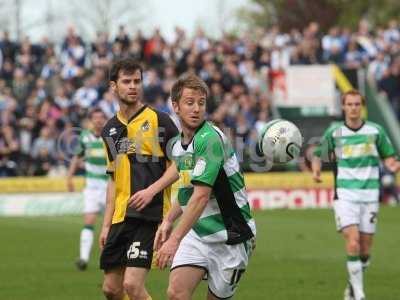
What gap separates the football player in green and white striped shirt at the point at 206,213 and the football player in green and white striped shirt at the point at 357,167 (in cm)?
411

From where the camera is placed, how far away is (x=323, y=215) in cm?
2373

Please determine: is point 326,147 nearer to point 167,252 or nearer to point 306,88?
point 167,252

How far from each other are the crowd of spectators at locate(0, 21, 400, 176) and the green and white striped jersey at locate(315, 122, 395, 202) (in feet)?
46.4

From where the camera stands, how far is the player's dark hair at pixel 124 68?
28.8 feet

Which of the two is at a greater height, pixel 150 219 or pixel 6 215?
pixel 150 219

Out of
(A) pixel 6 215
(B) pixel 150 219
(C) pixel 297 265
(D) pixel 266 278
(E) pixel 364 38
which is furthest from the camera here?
(E) pixel 364 38

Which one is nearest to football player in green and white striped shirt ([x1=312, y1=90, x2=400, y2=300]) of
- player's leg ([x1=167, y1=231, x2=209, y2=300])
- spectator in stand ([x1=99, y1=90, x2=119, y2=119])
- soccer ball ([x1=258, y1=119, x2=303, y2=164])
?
soccer ball ([x1=258, y1=119, x2=303, y2=164])

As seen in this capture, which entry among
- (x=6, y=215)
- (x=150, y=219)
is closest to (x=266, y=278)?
(x=150, y=219)

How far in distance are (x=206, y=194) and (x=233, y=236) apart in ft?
1.77

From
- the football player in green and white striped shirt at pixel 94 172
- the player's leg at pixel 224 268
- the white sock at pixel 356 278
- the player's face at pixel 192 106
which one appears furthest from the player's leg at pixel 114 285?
the football player in green and white striped shirt at pixel 94 172

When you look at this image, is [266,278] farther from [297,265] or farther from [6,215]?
[6,215]

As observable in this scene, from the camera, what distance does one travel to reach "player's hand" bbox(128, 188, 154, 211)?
8.41 metres

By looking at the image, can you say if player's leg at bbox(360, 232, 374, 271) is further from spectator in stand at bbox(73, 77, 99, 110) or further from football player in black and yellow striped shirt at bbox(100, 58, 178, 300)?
spectator in stand at bbox(73, 77, 99, 110)

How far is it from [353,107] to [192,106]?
4.65 metres
